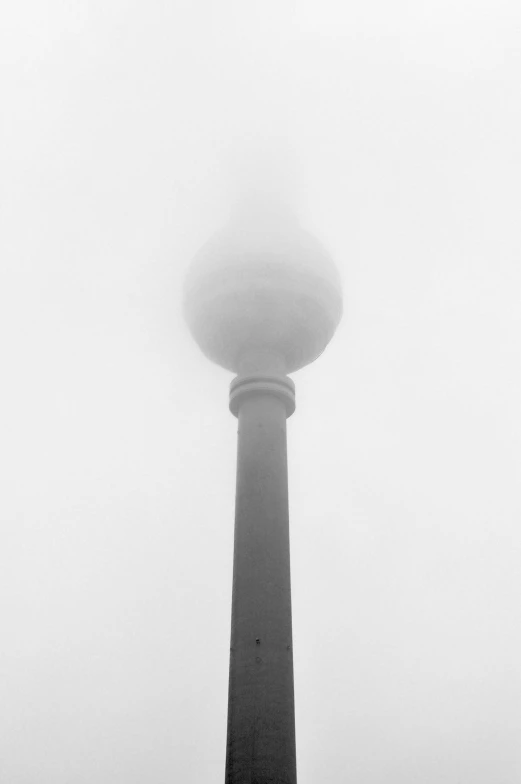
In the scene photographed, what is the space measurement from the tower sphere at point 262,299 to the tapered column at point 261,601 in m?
1.36

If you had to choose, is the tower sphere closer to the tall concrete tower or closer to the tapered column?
the tall concrete tower

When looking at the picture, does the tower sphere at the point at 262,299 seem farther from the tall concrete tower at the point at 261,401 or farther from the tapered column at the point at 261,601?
the tapered column at the point at 261,601

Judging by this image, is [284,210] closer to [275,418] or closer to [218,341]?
[218,341]

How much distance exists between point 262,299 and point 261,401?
8.37ft

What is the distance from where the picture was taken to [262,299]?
15.7 metres

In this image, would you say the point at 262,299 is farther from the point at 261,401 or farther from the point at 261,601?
the point at 261,601

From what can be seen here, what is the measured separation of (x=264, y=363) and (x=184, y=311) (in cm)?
289

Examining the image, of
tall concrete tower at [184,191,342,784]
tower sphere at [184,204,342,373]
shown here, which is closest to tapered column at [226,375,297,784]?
tall concrete tower at [184,191,342,784]

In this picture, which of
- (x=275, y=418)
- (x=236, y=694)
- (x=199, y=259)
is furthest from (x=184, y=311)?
(x=236, y=694)

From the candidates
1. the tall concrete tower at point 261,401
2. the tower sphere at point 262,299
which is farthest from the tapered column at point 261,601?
the tower sphere at point 262,299

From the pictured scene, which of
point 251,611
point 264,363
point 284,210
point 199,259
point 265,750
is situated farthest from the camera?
point 284,210

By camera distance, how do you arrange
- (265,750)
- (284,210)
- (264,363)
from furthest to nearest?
(284,210) < (264,363) < (265,750)

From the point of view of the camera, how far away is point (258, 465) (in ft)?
44.1

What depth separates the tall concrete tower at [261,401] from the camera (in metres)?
11.1
